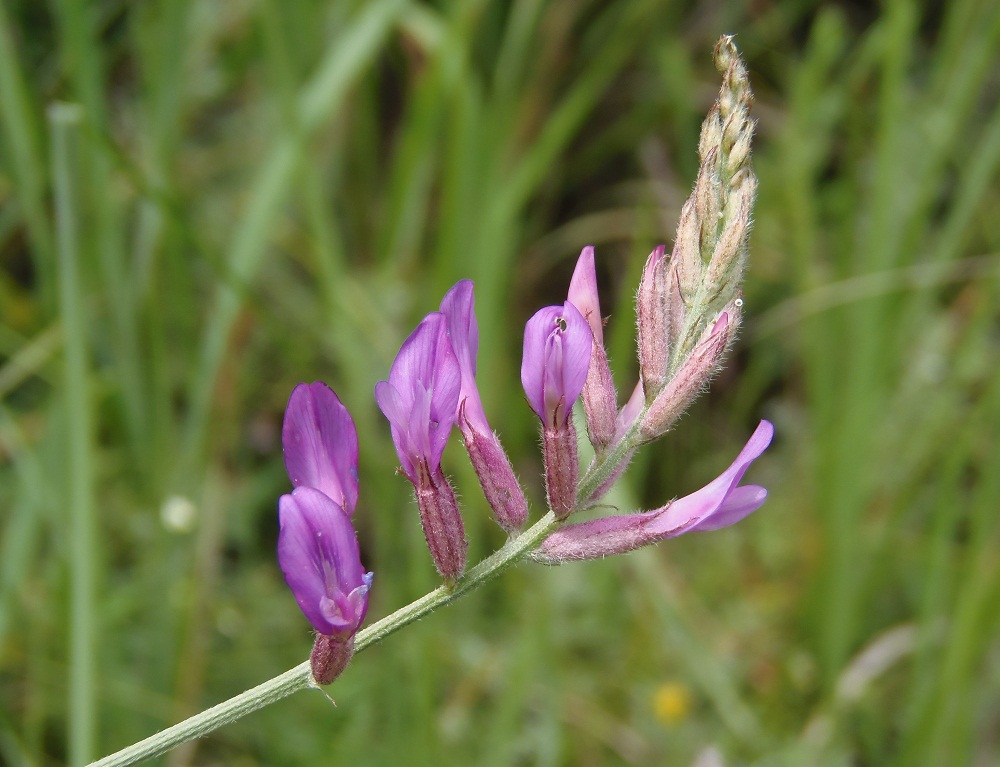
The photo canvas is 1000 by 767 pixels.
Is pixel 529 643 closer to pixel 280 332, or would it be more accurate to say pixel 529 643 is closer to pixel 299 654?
pixel 299 654

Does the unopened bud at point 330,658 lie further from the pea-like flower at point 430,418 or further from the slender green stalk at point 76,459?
the slender green stalk at point 76,459

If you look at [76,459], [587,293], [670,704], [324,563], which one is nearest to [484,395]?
[670,704]

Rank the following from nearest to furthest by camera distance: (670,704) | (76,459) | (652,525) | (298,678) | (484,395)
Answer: (298,678) → (652,525) → (76,459) → (670,704) → (484,395)

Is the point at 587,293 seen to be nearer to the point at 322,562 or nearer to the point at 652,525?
the point at 652,525

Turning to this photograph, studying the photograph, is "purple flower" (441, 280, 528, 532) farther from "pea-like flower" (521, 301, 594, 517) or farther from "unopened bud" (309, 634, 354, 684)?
"unopened bud" (309, 634, 354, 684)

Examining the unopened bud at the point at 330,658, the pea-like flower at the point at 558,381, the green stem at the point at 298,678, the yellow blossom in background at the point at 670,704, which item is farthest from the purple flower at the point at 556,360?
the yellow blossom in background at the point at 670,704

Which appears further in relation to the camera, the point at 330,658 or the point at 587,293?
the point at 587,293
